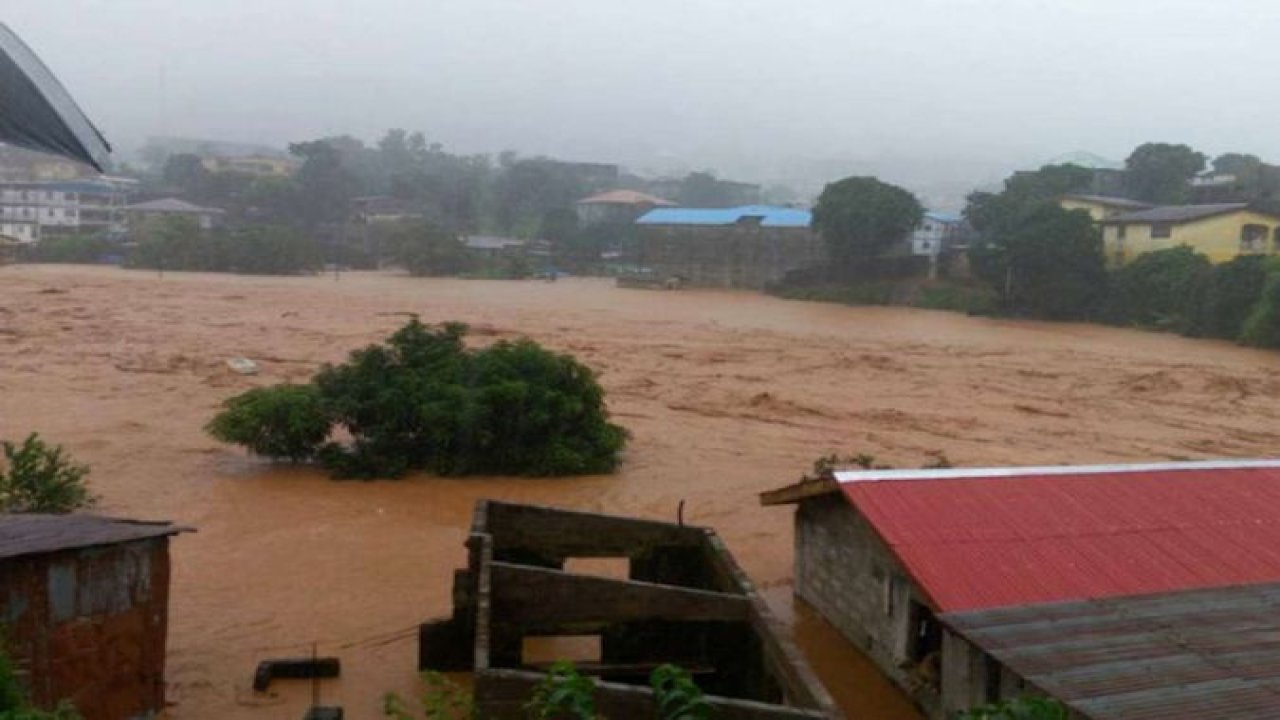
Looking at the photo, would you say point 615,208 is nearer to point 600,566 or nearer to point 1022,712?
point 600,566

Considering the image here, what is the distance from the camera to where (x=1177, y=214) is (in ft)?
141

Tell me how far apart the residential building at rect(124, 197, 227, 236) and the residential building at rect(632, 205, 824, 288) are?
22.7 meters

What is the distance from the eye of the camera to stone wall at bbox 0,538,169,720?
6141 millimetres

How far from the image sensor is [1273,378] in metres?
28.5

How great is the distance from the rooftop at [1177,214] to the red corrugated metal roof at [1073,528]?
116 feet

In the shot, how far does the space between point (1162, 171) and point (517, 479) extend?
5249 cm

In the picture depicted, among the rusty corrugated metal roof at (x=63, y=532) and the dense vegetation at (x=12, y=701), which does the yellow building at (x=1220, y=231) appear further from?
the dense vegetation at (x=12, y=701)

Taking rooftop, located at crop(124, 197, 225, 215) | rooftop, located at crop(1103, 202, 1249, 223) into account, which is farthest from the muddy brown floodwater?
rooftop, located at crop(124, 197, 225, 215)

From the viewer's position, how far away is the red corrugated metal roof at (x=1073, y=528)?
7605 mm

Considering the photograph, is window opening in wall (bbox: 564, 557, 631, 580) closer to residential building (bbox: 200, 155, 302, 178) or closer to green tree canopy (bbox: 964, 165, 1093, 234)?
green tree canopy (bbox: 964, 165, 1093, 234)

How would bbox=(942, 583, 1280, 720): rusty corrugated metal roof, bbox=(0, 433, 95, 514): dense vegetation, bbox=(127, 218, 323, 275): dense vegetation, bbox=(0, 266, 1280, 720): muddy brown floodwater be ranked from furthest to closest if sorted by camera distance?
1. bbox=(127, 218, 323, 275): dense vegetation
2. bbox=(0, 433, 95, 514): dense vegetation
3. bbox=(0, 266, 1280, 720): muddy brown floodwater
4. bbox=(942, 583, 1280, 720): rusty corrugated metal roof

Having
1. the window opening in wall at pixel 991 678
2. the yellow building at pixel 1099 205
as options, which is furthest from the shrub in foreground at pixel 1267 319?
the window opening in wall at pixel 991 678

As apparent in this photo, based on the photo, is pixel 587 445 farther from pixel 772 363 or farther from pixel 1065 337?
pixel 1065 337

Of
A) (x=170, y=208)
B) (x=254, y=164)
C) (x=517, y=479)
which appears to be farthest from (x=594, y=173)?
(x=517, y=479)
